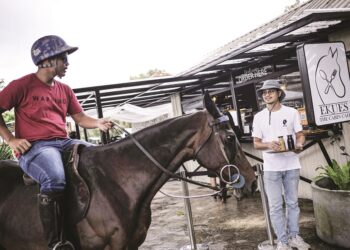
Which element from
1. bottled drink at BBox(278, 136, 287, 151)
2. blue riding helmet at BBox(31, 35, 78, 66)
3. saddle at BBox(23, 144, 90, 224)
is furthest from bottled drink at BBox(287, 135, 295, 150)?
blue riding helmet at BBox(31, 35, 78, 66)

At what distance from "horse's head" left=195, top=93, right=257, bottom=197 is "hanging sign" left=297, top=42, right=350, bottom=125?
2.89 meters

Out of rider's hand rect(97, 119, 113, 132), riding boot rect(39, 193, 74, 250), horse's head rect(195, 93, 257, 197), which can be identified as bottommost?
riding boot rect(39, 193, 74, 250)

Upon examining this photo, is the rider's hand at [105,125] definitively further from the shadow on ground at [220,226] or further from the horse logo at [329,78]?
the horse logo at [329,78]

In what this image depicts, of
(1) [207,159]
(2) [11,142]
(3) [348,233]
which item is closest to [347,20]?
(3) [348,233]

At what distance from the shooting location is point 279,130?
4.82 meters

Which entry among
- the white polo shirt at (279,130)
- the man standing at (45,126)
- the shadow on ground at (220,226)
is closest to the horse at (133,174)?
the man standing at (45,126)

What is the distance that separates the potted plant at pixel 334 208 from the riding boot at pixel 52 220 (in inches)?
144

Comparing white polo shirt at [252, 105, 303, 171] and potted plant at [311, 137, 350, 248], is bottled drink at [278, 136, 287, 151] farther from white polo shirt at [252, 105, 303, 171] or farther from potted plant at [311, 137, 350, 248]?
potted plant at [311, 137, 350, 248]

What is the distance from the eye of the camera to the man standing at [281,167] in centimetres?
468

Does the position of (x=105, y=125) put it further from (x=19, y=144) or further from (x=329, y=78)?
(x=329, y=78)

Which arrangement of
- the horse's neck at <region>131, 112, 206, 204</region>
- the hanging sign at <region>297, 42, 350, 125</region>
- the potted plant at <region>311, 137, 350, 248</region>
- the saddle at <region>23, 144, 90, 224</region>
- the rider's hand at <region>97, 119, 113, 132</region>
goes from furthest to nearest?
the hanging sign at <region>297, 42, 350, 125</region> < the potted plant at <region>311, 137, 350, 248</region> < the rider's hand at <region>97, 119, 113, 132</region> < the horse's neck at <region>131, 112, 206, 204</region> < the saddle at <region>23, 144, 90, 224</region>

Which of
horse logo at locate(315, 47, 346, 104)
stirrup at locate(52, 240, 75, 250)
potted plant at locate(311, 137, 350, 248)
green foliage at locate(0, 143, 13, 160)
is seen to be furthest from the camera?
green foliage at locate(0, 143, 13, 160)

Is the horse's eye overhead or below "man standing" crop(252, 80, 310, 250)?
overhead

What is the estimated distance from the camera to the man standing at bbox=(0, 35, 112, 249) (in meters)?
2.78
